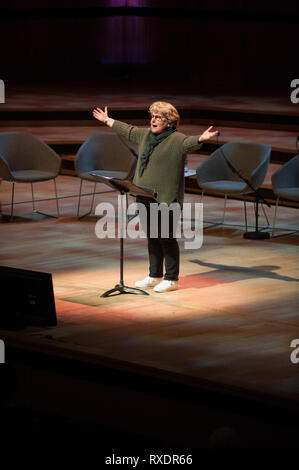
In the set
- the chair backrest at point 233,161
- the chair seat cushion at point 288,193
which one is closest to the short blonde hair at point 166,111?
the chair seat cushion at point 288,193

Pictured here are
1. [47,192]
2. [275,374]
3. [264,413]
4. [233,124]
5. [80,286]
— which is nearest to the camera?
[264,413]

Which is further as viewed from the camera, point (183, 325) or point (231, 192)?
point (231, 192)

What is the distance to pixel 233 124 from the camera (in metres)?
11.5

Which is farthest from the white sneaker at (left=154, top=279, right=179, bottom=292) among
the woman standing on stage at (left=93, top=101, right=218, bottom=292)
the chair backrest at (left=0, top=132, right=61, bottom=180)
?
the chair backrest at (left=0, top=132, right=61, bottom=180)

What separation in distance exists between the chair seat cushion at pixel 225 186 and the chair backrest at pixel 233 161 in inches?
3.4

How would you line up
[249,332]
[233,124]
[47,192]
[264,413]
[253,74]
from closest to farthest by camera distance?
[264,413] < [249,332] < [47,192] < [233,124] < [253,74]

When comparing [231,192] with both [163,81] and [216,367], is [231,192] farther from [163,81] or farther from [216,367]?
[163,81]

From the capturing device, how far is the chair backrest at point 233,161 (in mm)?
8094

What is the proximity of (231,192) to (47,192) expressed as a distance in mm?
2364

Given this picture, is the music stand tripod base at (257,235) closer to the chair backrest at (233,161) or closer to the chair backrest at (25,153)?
the chair backrest at (233,161)

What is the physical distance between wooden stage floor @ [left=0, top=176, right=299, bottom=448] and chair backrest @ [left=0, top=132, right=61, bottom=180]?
469 millimetres

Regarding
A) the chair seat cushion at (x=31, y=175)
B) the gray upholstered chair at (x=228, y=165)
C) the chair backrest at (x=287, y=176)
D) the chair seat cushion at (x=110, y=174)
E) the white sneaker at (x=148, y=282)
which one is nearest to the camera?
the white sneaker at (x=148, y=282)

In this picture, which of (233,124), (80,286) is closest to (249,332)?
(80,286)

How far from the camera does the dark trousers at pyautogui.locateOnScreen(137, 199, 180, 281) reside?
6047 millimetres
